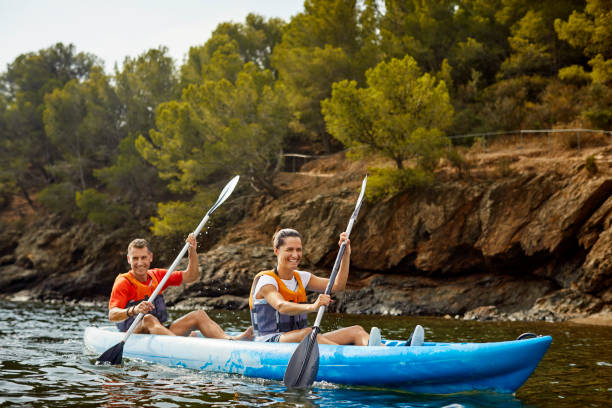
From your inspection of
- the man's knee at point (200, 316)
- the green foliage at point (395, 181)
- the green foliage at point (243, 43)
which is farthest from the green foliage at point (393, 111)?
the green foliage at point (243, 43)

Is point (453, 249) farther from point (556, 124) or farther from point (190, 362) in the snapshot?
point (190, 362)

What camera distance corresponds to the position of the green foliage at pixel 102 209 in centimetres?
2570

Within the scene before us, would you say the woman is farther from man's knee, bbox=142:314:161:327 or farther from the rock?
the rock

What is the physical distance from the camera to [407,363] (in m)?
4.81

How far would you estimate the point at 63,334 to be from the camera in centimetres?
1034

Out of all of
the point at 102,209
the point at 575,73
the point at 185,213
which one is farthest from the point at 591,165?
the point at 102,209

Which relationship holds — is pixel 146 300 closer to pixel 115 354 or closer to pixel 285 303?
pixel 115 354

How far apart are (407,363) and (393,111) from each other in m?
13.6

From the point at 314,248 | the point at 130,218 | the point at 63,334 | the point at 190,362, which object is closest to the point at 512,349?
the point at 190,362

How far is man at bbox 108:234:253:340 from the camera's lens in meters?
6.40

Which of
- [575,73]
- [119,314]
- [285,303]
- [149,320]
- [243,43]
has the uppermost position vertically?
[243,43]

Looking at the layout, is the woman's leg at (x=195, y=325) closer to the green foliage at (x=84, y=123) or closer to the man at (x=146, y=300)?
the man at (x=146, y=300)

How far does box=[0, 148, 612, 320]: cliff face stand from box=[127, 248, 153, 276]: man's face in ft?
31.2

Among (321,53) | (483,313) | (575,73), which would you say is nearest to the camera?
(483,313)
